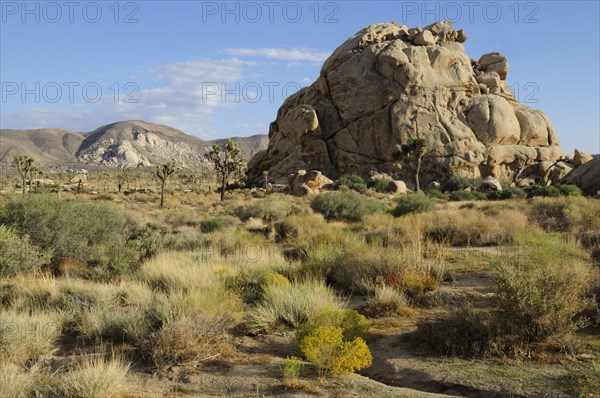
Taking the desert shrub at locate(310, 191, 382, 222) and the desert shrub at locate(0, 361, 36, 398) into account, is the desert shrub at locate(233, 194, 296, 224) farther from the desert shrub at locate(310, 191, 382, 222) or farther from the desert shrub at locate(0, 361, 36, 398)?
the desert shrub at locate(0, 361, 36, 398)

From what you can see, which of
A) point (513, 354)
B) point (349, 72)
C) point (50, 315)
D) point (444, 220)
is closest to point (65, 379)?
point (50, 315)

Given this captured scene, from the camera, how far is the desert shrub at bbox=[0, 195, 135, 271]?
40.0 feet

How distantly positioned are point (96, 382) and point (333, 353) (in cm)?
269

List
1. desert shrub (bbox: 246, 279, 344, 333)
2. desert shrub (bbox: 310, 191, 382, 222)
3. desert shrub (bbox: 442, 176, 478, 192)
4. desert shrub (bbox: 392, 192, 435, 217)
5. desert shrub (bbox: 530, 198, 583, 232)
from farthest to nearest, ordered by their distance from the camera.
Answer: desert shrub (bbox: 442, 176, 478, 192) < desert shrub (bbox: 392, 192, 435, 217) < desert shrub (bbox: 310, 191, 382, 222) < desert shrub (bbox: 530, 198, 583, 232) < desert shrub (bbox: 246, 279, 344, 333)

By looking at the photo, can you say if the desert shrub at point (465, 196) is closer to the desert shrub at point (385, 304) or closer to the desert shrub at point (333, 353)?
the desert shrub at point (385, 304)

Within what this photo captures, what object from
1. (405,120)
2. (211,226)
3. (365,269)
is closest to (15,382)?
(365,269)

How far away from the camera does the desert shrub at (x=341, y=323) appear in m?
6.82

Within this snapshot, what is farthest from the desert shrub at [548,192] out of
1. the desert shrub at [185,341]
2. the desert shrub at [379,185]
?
the desert shrub at [185,341]

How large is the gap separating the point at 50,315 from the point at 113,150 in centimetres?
19393

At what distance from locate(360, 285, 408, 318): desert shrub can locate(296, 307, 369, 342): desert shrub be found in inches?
45.9

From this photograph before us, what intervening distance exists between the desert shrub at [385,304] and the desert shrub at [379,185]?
40298mm

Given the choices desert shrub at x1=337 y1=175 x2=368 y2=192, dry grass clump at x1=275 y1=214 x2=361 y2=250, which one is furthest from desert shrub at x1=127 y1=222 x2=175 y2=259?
desert shrub at x1=337 y1=175 x2=368 y2=192

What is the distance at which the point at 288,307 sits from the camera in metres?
7.95

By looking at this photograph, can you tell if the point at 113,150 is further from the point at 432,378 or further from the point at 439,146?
the point at 432,378
